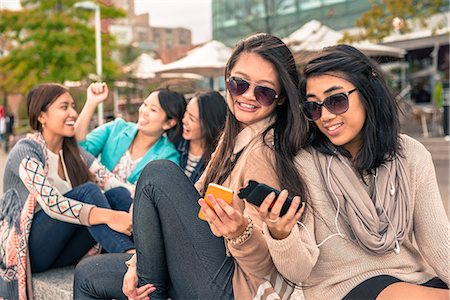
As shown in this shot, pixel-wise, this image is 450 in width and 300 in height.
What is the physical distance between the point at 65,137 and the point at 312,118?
208cm

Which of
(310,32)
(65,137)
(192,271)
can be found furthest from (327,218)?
(310,32)

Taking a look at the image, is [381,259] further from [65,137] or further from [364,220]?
[65,137]

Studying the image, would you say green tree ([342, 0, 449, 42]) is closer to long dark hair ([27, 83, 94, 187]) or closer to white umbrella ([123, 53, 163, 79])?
white umbrella ([123, 53, 163, 79])

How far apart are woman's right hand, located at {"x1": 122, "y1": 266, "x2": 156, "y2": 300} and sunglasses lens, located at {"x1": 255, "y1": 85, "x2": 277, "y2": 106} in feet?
3.08

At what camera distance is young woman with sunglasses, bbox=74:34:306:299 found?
230cm

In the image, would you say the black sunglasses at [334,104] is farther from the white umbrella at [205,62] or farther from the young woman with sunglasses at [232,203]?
the white umbrella at [205,62]

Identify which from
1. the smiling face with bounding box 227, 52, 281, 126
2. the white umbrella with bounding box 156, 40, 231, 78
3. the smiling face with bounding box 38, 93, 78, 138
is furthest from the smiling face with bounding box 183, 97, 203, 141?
the white umbrella with bounding box 156, 40, 231, 78

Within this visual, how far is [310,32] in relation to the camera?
1411cm

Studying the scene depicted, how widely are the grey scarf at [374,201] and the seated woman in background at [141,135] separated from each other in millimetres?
2066

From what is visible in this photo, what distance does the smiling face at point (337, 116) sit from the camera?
240cm

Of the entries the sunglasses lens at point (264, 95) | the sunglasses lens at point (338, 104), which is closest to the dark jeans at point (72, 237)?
the sunglasses lens at point (264, 95)

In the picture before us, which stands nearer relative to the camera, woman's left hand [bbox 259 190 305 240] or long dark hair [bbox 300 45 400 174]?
woman's left hand [bbox 259 190 305 240]

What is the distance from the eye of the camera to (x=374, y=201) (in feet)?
7.70

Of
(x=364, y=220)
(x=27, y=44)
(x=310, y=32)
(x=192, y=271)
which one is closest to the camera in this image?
(x=364, y=220)
